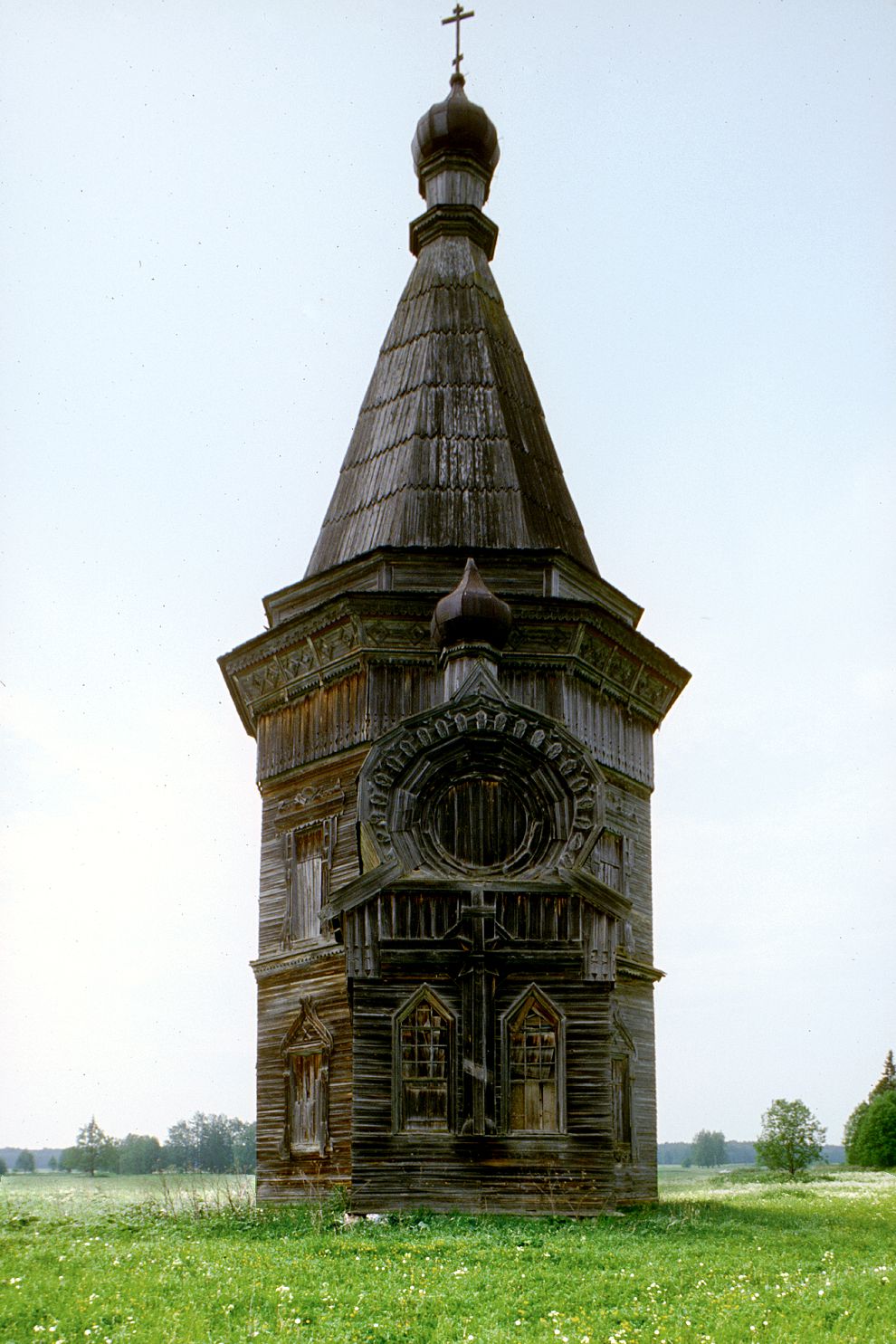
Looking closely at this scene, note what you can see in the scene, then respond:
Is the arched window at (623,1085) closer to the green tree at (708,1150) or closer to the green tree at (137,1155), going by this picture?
the green tree at (137,1155)

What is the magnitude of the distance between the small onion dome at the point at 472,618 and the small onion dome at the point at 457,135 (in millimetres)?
15294

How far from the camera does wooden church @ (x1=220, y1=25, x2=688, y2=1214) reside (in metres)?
16.4

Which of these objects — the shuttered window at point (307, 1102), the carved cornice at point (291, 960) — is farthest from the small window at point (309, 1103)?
the carved cornice at point (291, 960)

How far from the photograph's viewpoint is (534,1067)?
16531 mm

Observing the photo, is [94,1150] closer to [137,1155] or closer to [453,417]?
[137,1155]

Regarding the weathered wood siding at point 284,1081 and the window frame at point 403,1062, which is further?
the weathered wood siding at point 284,1081

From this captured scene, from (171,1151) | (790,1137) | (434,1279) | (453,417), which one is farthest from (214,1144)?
(434,1279)

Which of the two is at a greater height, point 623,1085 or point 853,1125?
point 623,1085

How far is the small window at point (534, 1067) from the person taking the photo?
645 inches

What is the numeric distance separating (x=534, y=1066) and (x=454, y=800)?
11.3 ft

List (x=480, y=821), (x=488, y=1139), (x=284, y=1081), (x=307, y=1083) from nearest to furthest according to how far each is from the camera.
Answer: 1. (x=488, y=1139)
2. (x=480, y=821)
3. (x=307, y=1083)
4. (x=284, y=1081)

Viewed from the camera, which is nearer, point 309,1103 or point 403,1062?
point 403,1062

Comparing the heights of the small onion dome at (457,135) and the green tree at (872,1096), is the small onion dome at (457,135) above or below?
above

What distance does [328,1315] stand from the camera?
395 inches
